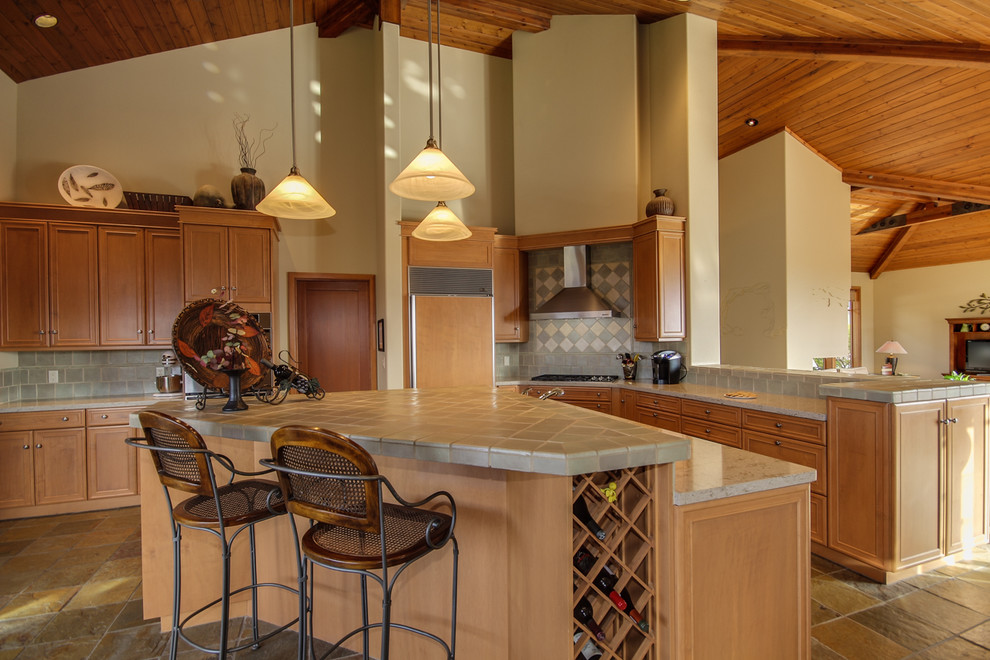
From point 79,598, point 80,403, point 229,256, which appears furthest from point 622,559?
point 80,403

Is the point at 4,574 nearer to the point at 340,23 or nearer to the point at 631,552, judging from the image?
the point at 631,552

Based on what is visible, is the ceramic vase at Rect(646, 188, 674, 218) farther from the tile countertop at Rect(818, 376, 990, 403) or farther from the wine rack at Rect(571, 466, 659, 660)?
the wine rack at Rect(571, 466, 659, 660)

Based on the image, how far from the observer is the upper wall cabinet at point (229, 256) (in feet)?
12.9

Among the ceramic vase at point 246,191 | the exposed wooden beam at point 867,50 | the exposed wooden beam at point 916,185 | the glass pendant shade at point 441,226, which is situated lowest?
the glass pendant shade at point 441,226

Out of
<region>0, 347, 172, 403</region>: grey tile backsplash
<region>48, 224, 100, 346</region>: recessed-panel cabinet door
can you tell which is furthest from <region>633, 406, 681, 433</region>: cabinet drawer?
<region>48, 224, 100, 346</region>: recessed-panel cabinet door

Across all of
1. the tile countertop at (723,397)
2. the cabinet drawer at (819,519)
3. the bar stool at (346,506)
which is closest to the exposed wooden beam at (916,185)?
the tile countertop at (723,397)

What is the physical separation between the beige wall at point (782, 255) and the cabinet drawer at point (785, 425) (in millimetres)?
3510

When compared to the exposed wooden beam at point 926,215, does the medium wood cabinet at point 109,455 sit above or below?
below

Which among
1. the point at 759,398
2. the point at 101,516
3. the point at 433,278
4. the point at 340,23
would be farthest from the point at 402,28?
the point at 101,516

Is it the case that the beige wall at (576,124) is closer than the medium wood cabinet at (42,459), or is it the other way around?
the medium wood cabinet at (42,459)

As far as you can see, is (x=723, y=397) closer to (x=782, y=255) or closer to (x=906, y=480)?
(x=906, y=480)

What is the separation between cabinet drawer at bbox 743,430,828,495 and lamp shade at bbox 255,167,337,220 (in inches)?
121

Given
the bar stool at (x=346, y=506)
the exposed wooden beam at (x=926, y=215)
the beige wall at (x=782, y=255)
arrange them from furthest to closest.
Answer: the exposed wooden beam at (x=926, y=215)
the beige wall at (x=782, y=255)
the bar stool at (x=346, y=506)

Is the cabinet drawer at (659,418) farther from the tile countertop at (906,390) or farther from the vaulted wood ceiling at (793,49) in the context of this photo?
the vaulted wood ceiling at (793,49)
